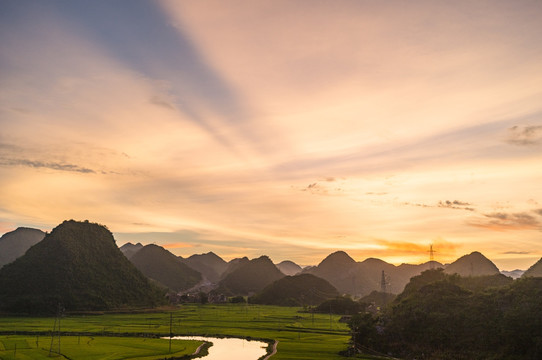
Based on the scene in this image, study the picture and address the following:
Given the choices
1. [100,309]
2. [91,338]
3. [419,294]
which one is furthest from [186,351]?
[100,309]

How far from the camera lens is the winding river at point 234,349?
2591 inches

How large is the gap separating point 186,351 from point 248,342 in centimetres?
1900

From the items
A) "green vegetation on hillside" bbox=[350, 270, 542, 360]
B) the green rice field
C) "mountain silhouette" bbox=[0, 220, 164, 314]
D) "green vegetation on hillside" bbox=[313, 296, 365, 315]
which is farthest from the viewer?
"green vegetation on hillside" bbox=[313, 296, 365, 315]

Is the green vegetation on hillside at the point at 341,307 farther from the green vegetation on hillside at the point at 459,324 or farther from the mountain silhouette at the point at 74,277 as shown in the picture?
the green vegetation on hillside at the point at 459,324

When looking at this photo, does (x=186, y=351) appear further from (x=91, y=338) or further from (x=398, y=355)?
(x=398, y=355)

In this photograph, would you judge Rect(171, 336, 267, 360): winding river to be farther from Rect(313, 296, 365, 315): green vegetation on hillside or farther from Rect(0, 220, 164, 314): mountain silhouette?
Rect(313, 296, 365, 315): green vegetation on hillside

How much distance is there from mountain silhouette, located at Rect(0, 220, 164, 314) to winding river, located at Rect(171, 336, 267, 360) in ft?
212

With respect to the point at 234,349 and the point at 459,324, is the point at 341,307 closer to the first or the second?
the point at 234,349

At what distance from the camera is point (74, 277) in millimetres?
144125

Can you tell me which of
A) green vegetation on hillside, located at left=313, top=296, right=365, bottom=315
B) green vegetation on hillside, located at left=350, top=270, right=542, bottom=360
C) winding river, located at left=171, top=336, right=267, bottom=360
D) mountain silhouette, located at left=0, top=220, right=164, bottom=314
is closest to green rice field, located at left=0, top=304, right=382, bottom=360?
winding river, located at left=171, top=336, right=267, bottom=360

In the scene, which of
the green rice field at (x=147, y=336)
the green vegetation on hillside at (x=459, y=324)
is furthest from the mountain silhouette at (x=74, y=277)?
the green vegetation on hillside at (x=459, y=324)

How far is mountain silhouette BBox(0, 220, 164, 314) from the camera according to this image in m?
130

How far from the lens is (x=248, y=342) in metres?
82.1

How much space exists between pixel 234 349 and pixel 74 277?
94388 millimetres
